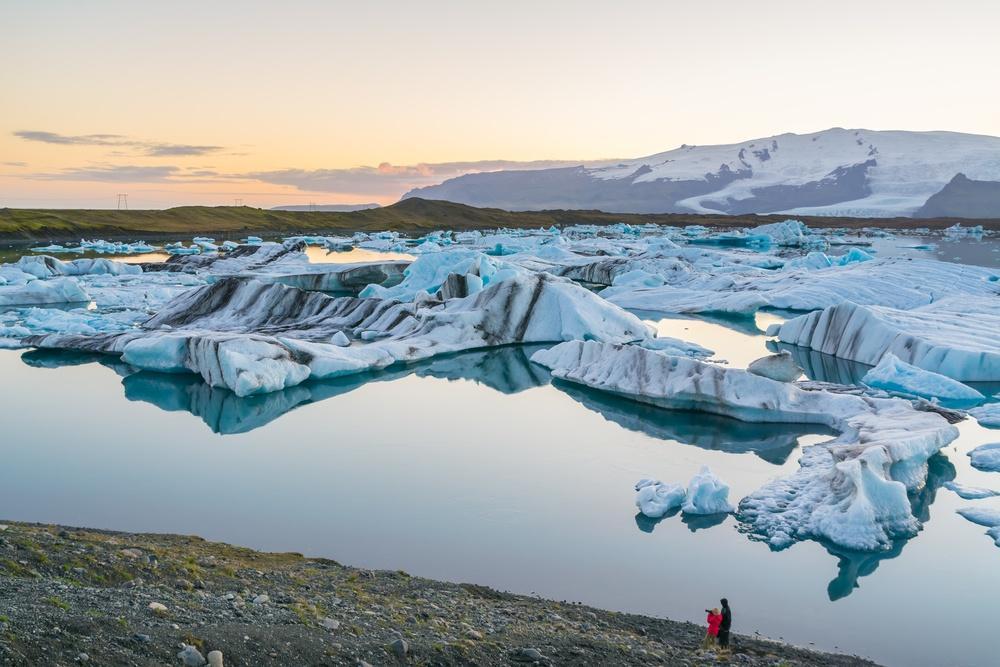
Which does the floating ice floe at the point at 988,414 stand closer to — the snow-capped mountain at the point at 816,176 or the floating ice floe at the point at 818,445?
the floating ice floe at the point at 818,445

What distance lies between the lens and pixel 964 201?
118 meters

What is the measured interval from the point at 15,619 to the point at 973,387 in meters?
16.3

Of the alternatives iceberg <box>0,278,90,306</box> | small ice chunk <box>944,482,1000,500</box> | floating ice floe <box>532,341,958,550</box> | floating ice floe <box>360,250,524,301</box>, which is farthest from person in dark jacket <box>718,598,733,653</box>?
iceberg <box>0,278,90,306</box>

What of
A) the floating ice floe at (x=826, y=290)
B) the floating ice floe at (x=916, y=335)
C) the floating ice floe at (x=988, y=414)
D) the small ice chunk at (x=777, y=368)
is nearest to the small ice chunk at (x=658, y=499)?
the small ice chunk at (x=777, y=368)

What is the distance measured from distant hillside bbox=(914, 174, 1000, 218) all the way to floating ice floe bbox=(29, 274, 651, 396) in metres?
113

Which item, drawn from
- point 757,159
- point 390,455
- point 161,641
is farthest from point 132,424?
point 757,159

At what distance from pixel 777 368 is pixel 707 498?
5.48 meters

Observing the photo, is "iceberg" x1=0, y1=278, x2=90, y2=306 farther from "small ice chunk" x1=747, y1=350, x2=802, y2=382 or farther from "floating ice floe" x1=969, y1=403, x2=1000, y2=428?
"floating ice floe" x1=969, y1=403, x2=1000, y2=428

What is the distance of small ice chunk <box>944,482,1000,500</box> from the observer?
10023 millimetres

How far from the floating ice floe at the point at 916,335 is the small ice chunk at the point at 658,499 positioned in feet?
29.5

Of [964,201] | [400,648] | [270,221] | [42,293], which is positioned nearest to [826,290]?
[400,648]

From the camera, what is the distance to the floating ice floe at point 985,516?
356 inches

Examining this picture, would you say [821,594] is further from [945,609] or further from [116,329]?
[116,329]

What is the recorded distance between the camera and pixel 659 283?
3020cm
